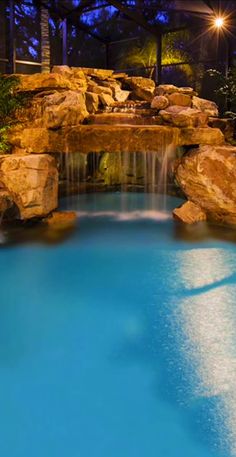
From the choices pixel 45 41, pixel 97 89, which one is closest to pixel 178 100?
pixel 97 89

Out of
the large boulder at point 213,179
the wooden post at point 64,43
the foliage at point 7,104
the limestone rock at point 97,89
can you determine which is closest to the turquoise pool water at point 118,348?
the large boulder at point 213,179

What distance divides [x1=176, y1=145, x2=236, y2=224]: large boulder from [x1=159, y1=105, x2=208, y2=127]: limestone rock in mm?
505

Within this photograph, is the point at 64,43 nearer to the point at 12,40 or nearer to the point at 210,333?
the point at 12,40

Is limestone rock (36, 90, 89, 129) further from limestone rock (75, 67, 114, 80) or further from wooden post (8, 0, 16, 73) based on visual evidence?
wooden post (8, 0, 16, 73)

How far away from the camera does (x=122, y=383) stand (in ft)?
10.1

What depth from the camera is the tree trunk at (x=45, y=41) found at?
13133mm

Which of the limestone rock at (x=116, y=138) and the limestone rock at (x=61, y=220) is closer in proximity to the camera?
the limestone rock at (x=116, y=138)

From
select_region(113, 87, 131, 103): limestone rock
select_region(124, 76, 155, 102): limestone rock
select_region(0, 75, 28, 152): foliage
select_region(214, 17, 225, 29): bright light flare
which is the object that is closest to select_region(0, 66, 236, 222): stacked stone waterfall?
select_region(0, 75, 28, 152): foliage

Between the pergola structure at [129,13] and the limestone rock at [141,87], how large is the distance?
2415 millimetres

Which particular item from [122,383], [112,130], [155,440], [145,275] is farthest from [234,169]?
[155,440]

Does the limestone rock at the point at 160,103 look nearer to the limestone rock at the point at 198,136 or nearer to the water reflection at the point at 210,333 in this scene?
the limestone rock at the point at 198,136

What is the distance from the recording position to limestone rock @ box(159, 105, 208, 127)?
24.3 feet

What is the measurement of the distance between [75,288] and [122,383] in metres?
1.88

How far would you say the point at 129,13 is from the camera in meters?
12.9
